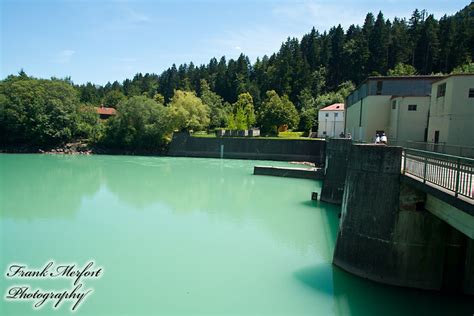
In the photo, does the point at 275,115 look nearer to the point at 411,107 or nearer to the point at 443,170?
the point at 411,107

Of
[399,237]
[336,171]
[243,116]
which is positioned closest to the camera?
[399,237]

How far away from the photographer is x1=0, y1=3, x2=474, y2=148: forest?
52.6 meters

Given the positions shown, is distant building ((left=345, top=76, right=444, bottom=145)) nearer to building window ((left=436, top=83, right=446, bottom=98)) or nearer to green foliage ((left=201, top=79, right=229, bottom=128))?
building window ((left=436, top=83, right=446, bottom=98))

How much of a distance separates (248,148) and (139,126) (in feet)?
52.1

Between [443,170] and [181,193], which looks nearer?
[443,170]

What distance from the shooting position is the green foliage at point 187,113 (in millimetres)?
52188

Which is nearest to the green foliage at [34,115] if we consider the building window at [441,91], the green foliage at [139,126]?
the green foliage at [139,126]

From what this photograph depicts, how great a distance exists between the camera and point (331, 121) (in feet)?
174

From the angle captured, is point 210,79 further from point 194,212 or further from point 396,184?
point 396,184

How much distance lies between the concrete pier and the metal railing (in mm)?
10355

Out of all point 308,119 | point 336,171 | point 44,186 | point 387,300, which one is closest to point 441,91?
point 336,171

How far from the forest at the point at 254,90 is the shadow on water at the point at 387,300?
44816 mm

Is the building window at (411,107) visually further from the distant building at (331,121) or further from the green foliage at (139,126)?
the green foliage at (139,126)

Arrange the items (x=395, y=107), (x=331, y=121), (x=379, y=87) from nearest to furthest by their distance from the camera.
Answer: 1. (x=395, y=107)
2. (x=379, y=87)
3. (x=331, y=121)
